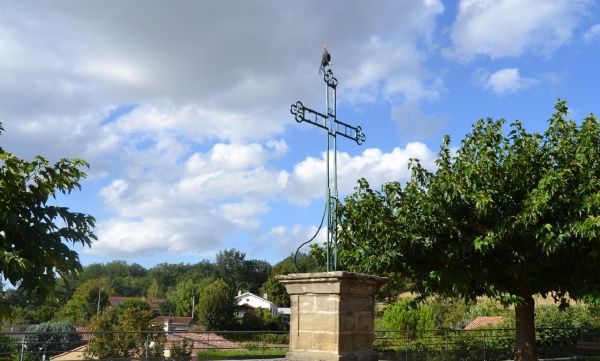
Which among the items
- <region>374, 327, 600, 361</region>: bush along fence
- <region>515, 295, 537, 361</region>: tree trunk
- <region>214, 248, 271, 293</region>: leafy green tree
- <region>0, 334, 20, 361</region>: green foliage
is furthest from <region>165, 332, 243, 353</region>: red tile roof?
<region>214, 248, 271, 293</region>: leafy green tree

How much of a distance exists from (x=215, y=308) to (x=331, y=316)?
51.7 meters

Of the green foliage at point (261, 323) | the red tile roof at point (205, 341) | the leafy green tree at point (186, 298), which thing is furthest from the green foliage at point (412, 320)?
the leafy green tree at point (186, 298)

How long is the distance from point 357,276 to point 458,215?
289 inches

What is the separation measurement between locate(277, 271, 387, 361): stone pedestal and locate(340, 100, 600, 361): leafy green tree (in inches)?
215

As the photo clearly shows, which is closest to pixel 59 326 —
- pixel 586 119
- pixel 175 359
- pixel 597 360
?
pixel 175 359

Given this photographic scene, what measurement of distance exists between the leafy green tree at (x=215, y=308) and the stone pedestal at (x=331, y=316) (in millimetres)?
51201

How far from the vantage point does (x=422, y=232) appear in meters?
12.9

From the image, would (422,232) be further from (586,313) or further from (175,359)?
(586,313)

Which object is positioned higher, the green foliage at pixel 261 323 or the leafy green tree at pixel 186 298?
the leafy green tree at pixel 186 298

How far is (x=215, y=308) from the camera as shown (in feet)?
182

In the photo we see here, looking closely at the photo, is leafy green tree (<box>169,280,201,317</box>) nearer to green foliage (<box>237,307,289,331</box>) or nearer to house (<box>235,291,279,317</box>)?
house (<box>235,291,279,317</box>)

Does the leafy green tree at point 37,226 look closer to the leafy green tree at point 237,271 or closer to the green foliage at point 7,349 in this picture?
the green foliage at point 7,349

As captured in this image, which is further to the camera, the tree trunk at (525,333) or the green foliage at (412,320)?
the green foliage at (412,320)

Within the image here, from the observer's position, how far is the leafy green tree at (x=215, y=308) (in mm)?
55438
